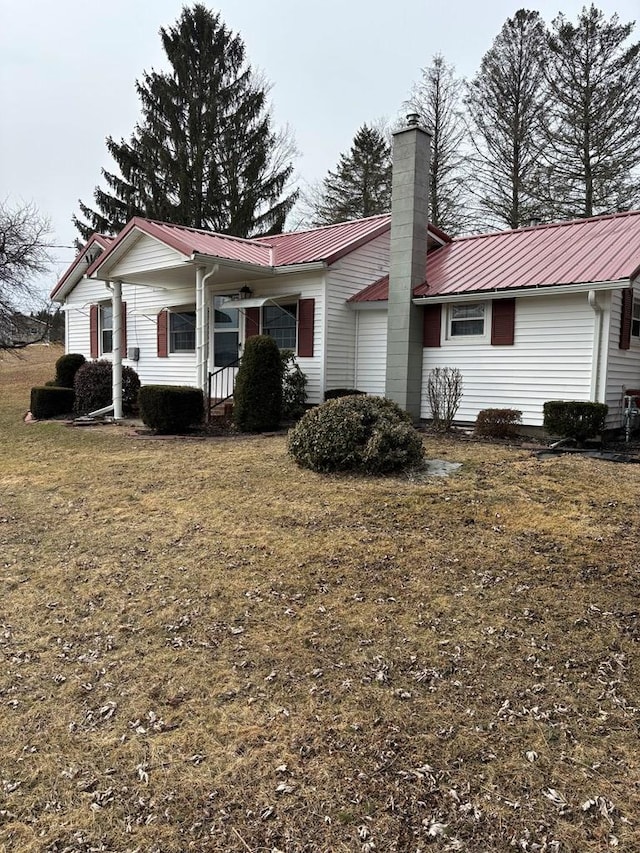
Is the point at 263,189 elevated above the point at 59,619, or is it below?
above

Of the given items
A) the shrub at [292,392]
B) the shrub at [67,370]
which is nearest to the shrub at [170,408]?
the shrub at [292,392]

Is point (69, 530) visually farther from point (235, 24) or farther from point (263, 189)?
point (235, 24)

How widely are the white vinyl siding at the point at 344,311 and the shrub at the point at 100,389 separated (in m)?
→ 5.11

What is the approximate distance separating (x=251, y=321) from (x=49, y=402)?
538cm

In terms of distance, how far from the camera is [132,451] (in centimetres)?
912

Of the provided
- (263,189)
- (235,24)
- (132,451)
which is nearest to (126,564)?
(132,451)

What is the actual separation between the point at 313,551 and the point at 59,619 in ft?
6.06

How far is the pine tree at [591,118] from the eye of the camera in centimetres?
1803

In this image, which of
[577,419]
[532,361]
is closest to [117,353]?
[532,361]

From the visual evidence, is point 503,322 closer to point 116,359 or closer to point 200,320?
point 200,320

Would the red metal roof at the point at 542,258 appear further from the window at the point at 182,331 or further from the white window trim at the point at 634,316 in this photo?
the window at the point at 182,331

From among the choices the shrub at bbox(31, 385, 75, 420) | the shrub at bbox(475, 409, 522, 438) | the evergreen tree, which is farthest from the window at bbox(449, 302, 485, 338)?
the evergreen tree

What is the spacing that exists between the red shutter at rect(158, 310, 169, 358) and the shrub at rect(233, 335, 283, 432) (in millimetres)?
5571

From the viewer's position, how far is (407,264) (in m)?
11.1
